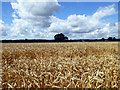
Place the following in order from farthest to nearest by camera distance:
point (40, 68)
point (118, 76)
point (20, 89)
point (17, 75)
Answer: point (40, 68) < point (118, 76) < point (17, 75) < point (20, 89)

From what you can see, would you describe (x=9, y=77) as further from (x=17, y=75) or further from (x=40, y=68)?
(x=40, y=68)

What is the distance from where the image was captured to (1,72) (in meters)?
3.69

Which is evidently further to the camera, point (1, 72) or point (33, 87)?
point (1, 72)

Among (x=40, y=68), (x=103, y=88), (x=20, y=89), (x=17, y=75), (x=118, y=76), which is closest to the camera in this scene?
(x=20, y=89)

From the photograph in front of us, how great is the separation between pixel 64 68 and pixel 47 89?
4.13ft

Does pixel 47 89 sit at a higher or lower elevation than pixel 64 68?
lower

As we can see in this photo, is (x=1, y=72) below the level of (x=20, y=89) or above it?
above

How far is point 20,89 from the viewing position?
9.43 ft

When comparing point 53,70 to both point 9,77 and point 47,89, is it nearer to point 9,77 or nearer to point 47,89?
point 47,89

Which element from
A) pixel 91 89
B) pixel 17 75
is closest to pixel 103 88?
pixel 91 89

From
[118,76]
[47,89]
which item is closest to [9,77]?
[47,89]

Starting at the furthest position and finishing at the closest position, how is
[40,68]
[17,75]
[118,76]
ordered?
[40,68], [118,76], [17,75]

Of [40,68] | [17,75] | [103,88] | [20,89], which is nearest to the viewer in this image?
[20,89]

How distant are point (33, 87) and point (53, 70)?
1.11m
